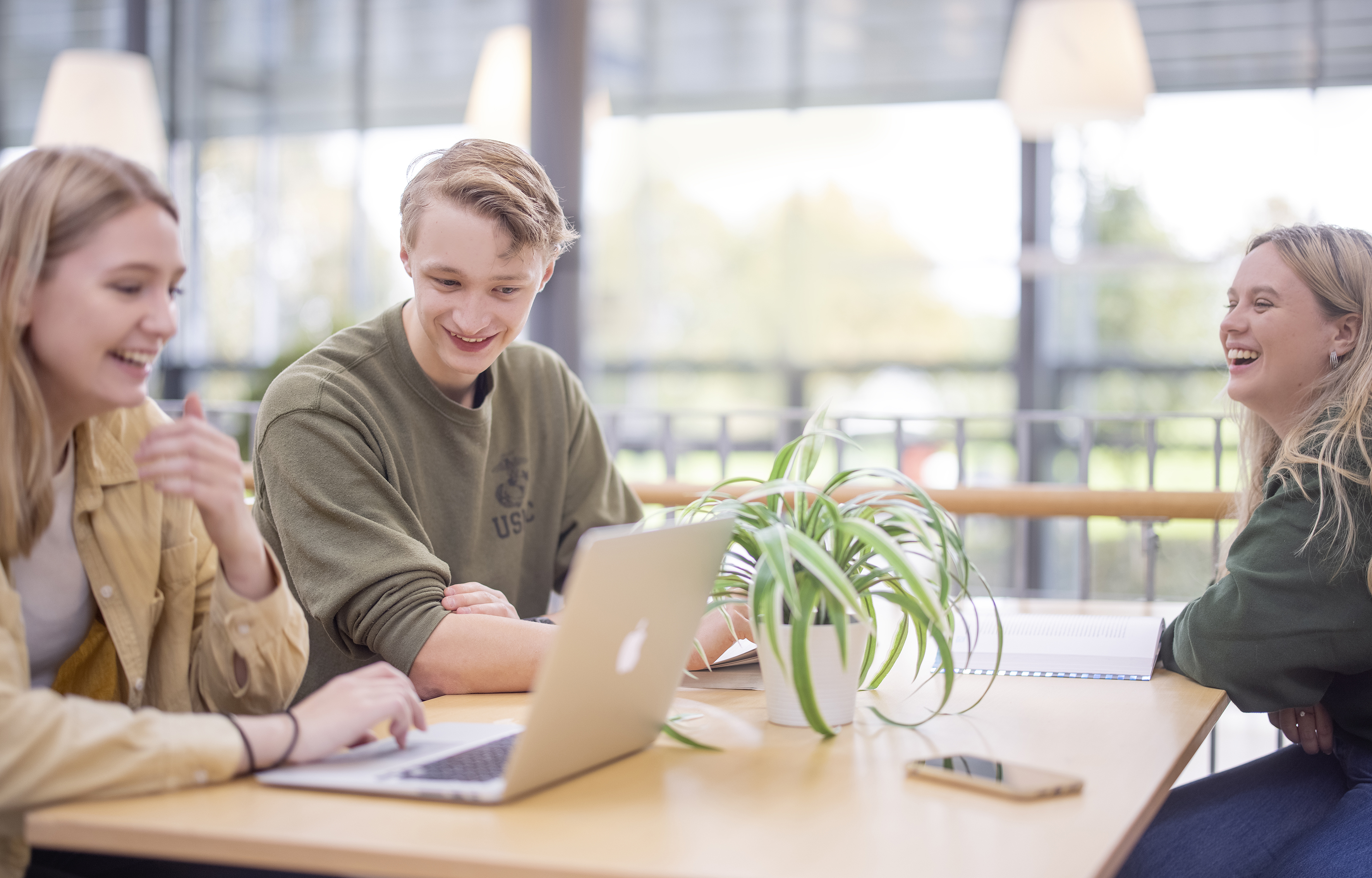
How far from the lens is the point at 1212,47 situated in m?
4.90

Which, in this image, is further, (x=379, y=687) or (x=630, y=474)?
(x=630, y=474)

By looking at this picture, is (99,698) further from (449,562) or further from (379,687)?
(449,562)

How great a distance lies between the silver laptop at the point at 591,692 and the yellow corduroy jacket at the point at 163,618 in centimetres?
14

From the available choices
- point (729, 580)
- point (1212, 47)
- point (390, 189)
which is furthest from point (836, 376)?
point (729, 580)

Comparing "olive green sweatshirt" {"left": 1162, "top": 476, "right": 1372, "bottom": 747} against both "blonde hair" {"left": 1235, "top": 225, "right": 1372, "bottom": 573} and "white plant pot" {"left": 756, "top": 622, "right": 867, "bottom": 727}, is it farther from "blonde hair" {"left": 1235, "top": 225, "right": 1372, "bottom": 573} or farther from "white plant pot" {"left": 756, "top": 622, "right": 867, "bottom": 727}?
"white plant pot" {"left": 756, "top": 622, "right": 867, "bottom": 727}

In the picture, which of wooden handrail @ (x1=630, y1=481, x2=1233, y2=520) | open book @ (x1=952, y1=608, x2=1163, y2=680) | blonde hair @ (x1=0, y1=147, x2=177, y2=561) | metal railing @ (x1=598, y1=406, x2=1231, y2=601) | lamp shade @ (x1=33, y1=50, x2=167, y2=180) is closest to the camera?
blonde hair @ (x1=0, y1=147, x2=177, y2=561)

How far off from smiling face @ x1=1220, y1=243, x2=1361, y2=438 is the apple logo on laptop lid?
3.70 feet

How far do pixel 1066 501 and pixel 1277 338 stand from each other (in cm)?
81

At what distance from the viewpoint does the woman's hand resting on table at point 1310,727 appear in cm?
162

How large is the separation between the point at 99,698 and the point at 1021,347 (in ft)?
14.4

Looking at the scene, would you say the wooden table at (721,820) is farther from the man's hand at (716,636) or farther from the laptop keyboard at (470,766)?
the man's hand at (716,636)

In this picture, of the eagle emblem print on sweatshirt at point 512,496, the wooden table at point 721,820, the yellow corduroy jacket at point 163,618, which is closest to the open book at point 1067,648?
the wooden table at point 721,820

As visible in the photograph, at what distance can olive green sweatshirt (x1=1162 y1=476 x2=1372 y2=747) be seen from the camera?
4.66 ft

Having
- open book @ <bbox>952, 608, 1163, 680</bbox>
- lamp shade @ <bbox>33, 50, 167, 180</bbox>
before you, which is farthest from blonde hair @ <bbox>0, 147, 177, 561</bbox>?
lamp shade @ <bbox>33, 50, 167, 180</bbox>
